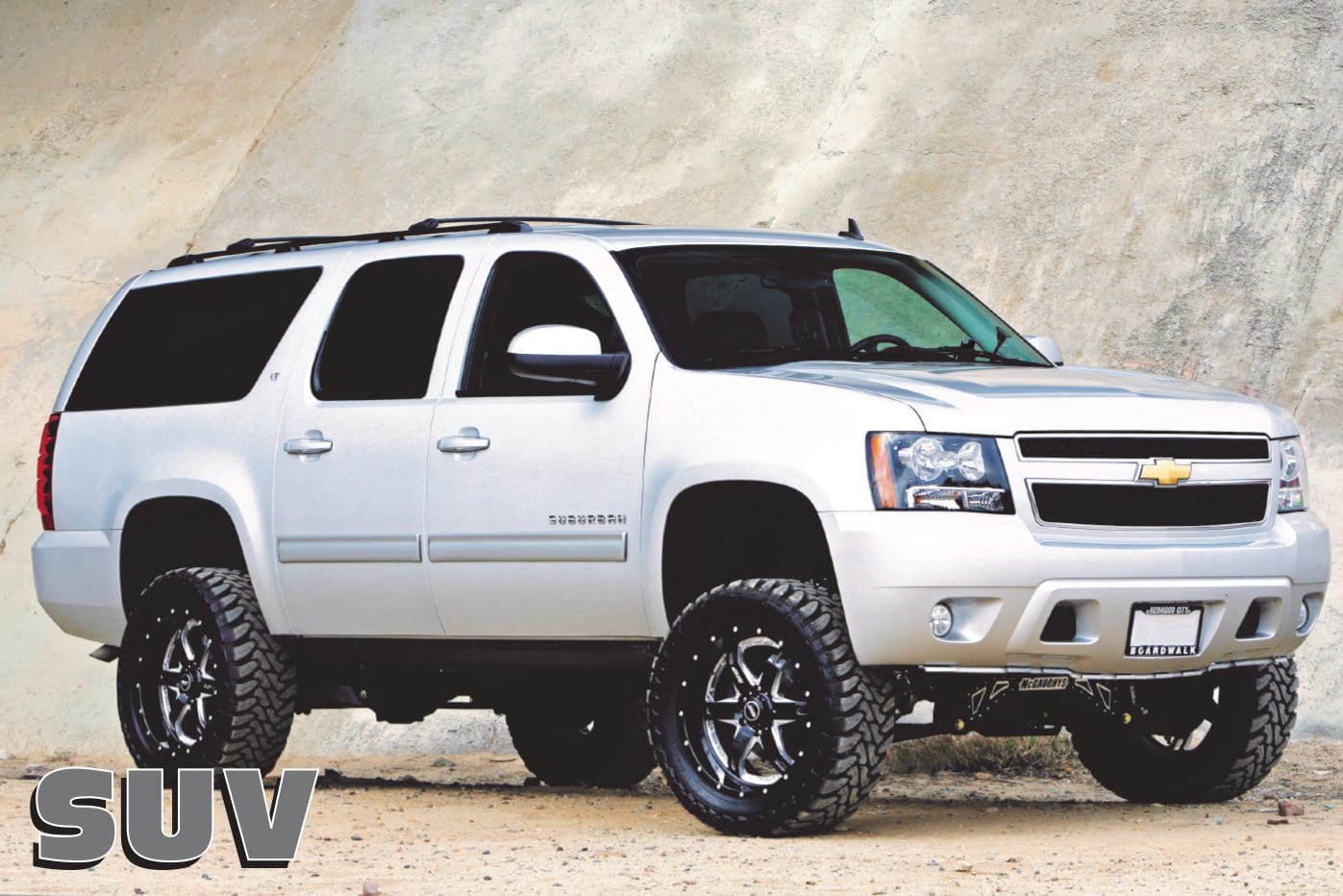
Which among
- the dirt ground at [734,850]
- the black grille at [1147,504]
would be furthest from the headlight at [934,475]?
the dirt ground at [734,850]

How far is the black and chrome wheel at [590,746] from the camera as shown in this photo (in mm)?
10289

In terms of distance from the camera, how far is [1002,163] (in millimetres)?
20016

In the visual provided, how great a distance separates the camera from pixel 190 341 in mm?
9609

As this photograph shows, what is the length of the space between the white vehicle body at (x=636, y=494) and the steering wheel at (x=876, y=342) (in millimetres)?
249

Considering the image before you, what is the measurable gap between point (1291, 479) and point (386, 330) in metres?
3.35

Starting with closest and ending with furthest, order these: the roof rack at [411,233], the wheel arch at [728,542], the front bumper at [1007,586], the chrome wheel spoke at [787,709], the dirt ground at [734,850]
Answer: the dirt ground at [734,850], the front bumper at [1007,586], the chrome wheel spoke at [787,709], the wheel arch at [728,542], the roof rack at [411,233]

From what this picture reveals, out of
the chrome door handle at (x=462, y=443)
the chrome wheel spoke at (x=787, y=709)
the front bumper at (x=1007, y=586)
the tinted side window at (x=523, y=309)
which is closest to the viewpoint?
the front bumper at (x=1007, y=586)

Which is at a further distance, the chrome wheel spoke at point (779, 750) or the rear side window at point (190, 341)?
the rear side window at point (190, 341)

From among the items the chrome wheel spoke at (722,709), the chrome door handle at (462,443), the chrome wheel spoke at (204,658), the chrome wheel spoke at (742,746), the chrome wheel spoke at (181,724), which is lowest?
the chrome wheel spoke at (181,724)

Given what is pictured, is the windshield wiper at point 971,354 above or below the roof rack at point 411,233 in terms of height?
below

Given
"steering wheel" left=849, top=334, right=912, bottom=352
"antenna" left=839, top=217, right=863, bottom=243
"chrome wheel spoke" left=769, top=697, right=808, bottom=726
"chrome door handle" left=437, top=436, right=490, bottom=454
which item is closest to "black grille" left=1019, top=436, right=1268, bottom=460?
"chrome wheel spoke" left=769, top=697, right=808, bottom=726

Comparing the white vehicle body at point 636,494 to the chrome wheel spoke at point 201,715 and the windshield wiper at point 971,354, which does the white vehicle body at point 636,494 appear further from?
the chrome wheel spoke at point 201,715

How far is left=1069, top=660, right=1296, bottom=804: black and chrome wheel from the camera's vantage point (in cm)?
830

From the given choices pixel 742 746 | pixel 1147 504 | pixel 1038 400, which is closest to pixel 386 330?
pixel 742 746
